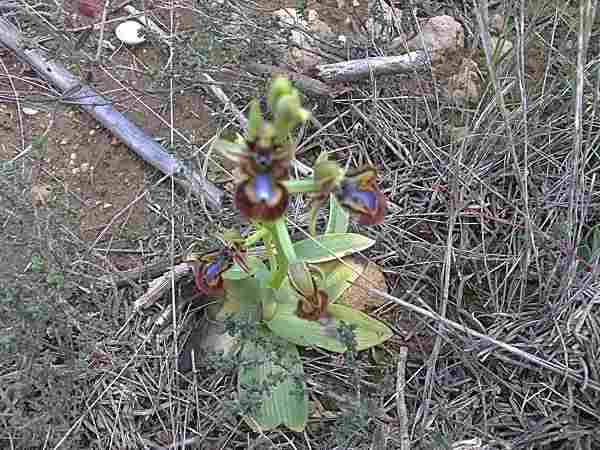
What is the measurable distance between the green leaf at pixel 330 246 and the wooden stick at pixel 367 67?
2.44 feet

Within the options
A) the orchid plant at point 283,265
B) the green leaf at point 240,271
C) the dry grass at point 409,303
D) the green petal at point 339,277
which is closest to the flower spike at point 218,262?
the orchid plant at point 283,265

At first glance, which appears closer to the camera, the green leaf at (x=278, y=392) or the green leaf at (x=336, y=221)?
the green leaf at (x=278, y=392)

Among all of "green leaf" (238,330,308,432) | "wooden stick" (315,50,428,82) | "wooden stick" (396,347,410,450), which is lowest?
"green leaf" (238,330,308,432)

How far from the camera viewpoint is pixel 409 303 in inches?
97.9

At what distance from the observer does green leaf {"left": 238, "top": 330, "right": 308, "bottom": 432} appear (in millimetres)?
2201

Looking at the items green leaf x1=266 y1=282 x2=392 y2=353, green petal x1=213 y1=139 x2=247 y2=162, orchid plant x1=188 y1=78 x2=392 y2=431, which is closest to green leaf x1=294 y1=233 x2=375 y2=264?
orchid plant x1=188 y1=78 x2=392 y2=431

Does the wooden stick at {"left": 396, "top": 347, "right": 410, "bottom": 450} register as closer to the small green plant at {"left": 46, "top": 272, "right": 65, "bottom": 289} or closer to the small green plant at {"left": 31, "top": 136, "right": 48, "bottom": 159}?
the small green plant at {"left": 46, "top": 272, "right": 65, "bottom": 289}

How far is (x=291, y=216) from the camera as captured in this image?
103 inches

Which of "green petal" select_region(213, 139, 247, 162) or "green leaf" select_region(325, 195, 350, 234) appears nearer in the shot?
"green petal" select_region(213, 139, 247, 162)

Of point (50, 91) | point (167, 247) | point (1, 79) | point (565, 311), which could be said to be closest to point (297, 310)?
point (167, 247)

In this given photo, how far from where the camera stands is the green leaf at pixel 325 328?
7.64ft

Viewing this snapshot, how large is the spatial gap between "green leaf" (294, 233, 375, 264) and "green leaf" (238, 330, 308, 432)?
1.08 ft

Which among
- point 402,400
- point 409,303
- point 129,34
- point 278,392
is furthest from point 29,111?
point 402,400

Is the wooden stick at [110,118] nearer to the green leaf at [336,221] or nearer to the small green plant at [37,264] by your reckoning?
the green leaf at [336,221]
